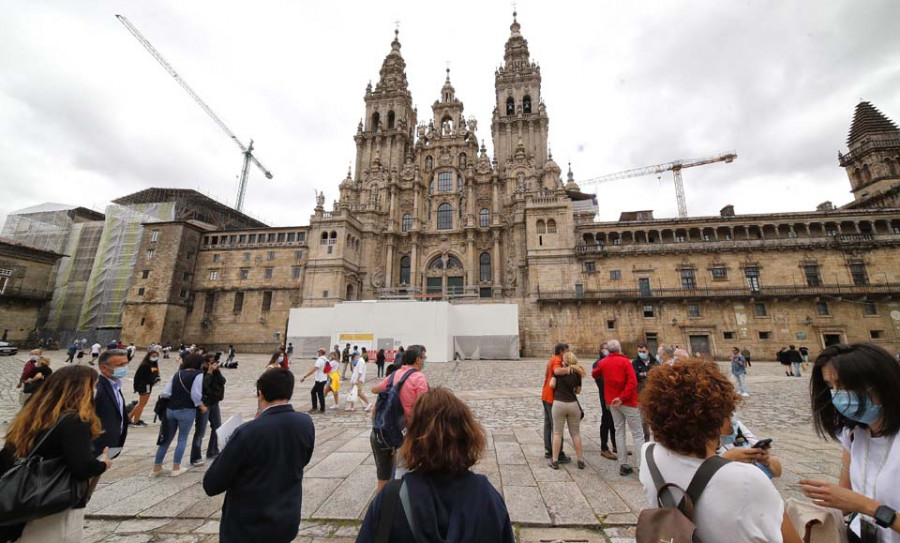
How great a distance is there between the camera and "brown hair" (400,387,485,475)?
1.59m

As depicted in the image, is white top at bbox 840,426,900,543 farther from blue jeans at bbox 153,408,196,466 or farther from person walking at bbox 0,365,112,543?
blue jeans at bbox 153,408,196,466

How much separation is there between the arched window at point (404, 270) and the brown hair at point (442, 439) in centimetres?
3526

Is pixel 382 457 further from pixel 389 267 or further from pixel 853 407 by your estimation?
pixel 389 267

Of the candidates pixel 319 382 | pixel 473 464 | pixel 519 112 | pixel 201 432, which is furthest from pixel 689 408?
pixel 519 112

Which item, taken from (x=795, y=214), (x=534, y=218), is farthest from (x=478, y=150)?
(x=795, y=214)

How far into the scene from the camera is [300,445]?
255 cm

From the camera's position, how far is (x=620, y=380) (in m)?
5.11

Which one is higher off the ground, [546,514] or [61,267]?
[61,267]

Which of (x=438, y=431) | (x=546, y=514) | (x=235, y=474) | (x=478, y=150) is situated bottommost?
(x=546, y=514)

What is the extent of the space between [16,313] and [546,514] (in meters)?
47.0

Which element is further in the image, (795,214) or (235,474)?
(795,214)

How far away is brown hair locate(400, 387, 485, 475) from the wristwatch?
1900 mm

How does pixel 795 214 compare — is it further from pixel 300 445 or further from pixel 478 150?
pixel 300 445

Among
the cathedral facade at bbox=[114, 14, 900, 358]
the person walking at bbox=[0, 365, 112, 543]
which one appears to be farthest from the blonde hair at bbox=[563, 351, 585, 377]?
the cathedral facade at bbox=[114, 14, 900, 358]
